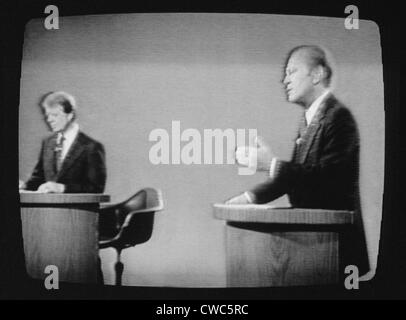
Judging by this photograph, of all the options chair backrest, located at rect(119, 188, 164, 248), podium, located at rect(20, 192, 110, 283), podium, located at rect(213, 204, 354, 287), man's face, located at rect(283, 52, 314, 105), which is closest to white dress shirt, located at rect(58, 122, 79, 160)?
podium, located at rect(20, 192, 110, 283)

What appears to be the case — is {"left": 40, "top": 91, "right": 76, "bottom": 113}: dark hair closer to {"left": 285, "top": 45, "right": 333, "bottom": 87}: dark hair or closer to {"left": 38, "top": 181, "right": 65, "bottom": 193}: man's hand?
{"left": 38, "top": 181, "right": 65, "bottom": 193}: man's hand

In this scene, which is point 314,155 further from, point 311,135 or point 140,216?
point 140,216

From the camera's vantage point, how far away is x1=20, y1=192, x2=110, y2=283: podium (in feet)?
5.90

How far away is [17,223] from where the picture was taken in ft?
5.91

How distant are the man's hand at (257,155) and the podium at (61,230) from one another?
0.45 m

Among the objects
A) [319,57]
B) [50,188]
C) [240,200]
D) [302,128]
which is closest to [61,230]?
[50,188]

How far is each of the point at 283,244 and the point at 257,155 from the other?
29cm

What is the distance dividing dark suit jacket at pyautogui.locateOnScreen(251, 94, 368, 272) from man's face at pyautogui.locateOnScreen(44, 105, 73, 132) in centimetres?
65

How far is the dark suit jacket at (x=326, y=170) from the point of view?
5.78 feet

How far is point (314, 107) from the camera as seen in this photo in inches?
70.3

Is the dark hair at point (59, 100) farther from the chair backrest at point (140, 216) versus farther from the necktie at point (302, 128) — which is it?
the necktie at point (302, 128)
